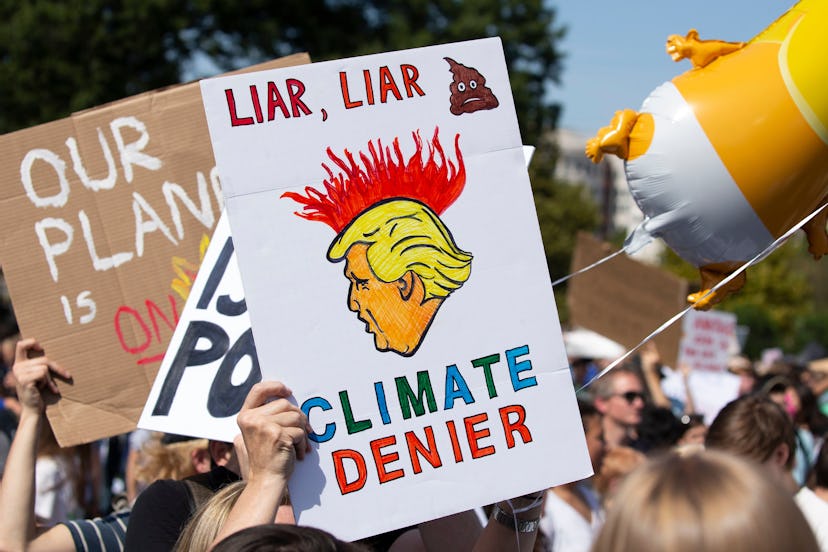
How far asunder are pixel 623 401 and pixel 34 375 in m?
3.60

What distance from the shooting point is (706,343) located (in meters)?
8.70

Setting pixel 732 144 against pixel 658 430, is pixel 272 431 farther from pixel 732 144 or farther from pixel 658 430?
pixel 658 430

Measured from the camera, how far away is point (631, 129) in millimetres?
2383

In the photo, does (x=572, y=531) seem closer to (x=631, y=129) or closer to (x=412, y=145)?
(x=631, y=129)

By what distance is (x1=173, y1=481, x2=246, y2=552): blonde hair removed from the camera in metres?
1.96

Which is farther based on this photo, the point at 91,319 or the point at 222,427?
the point at 91,319

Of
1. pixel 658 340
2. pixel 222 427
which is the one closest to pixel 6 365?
pixel 658 340

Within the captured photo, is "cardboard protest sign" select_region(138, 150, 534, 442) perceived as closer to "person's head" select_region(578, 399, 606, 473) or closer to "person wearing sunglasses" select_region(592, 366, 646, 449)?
"person's head" select_region(578, 399, 606, 473)

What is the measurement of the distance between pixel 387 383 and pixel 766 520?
2.92 feet

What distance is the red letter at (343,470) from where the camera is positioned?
1863mm

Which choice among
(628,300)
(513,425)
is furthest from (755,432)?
(628,300)

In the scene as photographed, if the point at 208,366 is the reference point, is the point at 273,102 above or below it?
above

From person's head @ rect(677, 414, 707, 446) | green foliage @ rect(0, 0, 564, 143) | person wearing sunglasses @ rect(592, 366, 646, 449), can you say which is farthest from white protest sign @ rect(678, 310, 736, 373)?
green foliage @ rect(0, 0, 564, 143)

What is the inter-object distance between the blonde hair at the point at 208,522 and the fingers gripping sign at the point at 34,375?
1.03m
